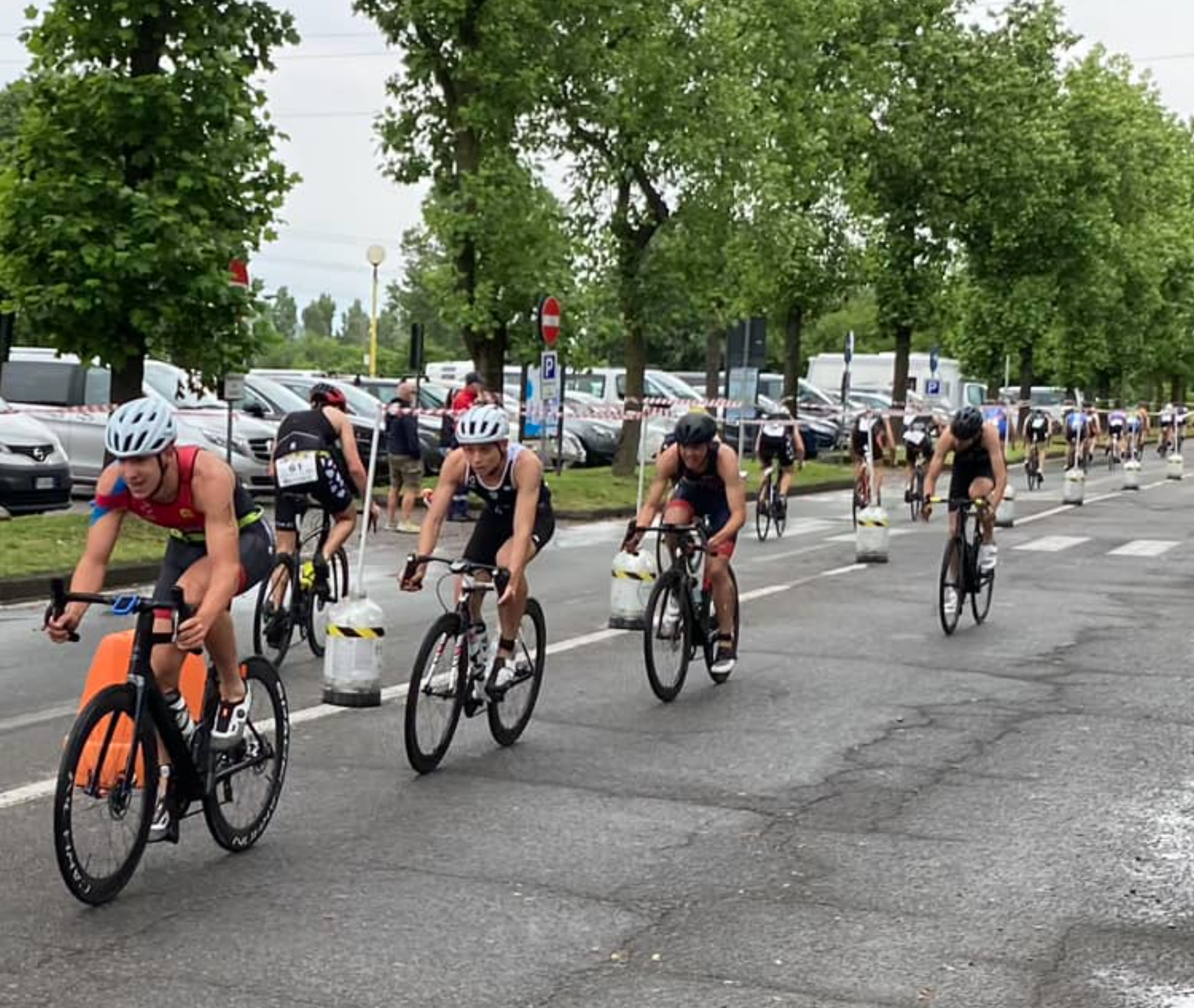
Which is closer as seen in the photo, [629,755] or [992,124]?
[629,755]

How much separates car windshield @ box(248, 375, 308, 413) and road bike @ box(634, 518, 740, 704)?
1862 centimetres

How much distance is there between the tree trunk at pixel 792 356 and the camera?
41.9 m

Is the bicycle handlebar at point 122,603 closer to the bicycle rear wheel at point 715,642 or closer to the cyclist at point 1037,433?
the bicycle rear wheel at point 715,642

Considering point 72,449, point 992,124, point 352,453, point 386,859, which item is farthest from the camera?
point 992,124

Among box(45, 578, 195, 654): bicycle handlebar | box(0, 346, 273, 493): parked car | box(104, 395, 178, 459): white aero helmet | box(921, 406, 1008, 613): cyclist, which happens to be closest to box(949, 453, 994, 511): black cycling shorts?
box(921, 406, 1008, 613): cyclist

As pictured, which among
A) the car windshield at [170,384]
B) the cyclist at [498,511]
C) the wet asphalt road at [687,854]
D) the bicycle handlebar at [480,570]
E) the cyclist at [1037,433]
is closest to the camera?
the wet asphalt road at [687,854]

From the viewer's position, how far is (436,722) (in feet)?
28.5

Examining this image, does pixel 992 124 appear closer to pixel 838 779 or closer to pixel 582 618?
pixel 582 618

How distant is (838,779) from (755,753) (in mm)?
679

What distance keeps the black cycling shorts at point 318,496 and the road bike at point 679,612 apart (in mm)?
2193

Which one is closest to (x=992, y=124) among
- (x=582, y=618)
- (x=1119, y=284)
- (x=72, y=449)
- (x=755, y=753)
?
(x=1119, y=284)

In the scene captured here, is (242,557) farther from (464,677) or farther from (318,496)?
(318,496)

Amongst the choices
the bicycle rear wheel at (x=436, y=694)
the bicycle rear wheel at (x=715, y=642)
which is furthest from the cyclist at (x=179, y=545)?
the bicycle rear wheel at (x=715, y=642)

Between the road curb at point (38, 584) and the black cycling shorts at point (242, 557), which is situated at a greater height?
the black cycling shorts at point (242, 557)
